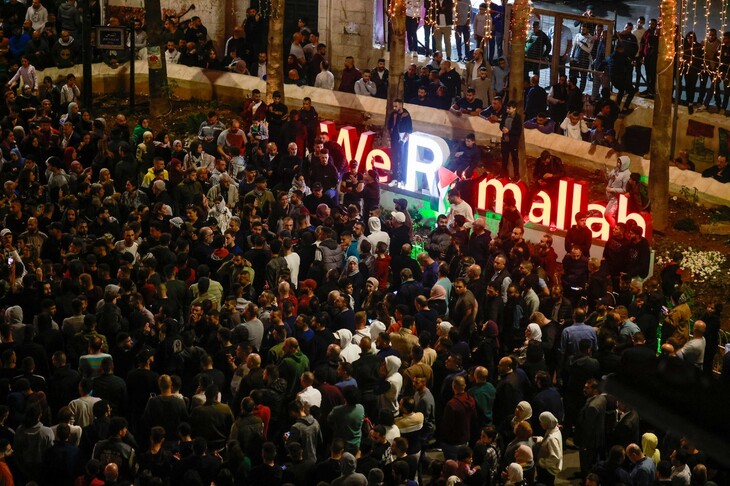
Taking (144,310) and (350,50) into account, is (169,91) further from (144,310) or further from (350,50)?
(144,310)

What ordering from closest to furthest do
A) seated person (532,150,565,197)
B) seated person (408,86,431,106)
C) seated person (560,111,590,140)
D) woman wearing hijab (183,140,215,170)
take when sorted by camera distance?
seated person (532,150,565,197) → woman wearing hijab (183,140,215,170) → seated person (560,111,590,140) → seated person (408,86,431,106)

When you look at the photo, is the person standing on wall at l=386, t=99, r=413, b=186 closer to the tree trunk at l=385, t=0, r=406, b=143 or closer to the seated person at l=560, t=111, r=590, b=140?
the tree trunk at l=385, t=0, r=406, b=143

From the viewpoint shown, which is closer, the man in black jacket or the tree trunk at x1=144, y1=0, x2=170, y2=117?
the man in black jacket

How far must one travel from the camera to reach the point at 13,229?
14.9 meters

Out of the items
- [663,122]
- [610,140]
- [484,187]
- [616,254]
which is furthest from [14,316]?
[610,140]

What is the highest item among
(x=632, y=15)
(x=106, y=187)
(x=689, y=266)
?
(x=632, y=15)

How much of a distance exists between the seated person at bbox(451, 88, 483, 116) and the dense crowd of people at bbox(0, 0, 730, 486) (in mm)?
3577

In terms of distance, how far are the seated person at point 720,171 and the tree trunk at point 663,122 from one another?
1004 mm

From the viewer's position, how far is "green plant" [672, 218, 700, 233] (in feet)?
58.8

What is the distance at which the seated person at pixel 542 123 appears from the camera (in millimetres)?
20438

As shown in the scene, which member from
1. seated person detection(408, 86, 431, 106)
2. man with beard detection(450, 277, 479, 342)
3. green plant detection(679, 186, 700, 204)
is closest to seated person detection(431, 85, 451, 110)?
seated person detection(408, 86, 431, 106)

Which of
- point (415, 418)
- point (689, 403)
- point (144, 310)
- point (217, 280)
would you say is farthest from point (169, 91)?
point (689, 403)

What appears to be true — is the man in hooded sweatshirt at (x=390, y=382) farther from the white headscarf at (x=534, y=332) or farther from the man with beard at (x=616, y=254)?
the man with beard at (x=616, y=254)

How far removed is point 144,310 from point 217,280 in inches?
75.8
